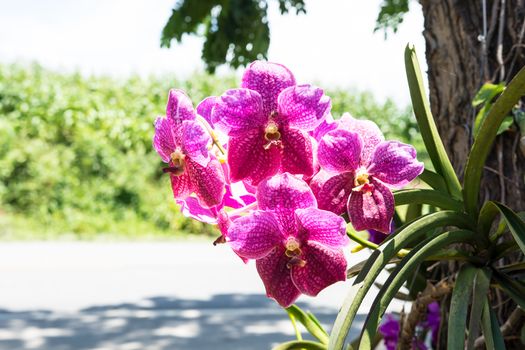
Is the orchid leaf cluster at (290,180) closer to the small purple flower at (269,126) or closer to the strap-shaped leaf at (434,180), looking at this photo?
the small purple flower at (269,126)

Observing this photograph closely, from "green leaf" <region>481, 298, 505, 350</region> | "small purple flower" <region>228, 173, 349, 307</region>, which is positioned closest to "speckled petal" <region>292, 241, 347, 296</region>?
"small purple flower" <region>228, 173, 349, 307</region>

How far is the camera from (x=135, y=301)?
5.03 metres

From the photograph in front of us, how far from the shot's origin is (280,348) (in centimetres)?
88

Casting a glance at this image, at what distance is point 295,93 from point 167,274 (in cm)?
560

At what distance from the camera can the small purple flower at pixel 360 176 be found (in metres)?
0.60

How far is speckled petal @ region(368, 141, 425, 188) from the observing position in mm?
612

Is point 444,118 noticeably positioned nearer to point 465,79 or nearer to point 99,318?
point 465,79

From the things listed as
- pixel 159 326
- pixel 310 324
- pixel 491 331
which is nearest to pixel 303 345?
pixel 310 324

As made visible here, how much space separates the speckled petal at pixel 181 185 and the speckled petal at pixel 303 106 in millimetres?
101

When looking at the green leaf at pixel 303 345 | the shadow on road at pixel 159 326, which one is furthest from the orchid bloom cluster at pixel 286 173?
the shadow on road at pixel 159 326

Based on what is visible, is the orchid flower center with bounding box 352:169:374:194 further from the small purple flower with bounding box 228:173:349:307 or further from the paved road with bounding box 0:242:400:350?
the paved road with bounding box 0:242:400:350

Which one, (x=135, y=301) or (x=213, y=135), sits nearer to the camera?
(x=213, y=135)

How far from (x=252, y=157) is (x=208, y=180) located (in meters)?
0.04

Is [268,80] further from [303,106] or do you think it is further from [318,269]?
[318,269]
